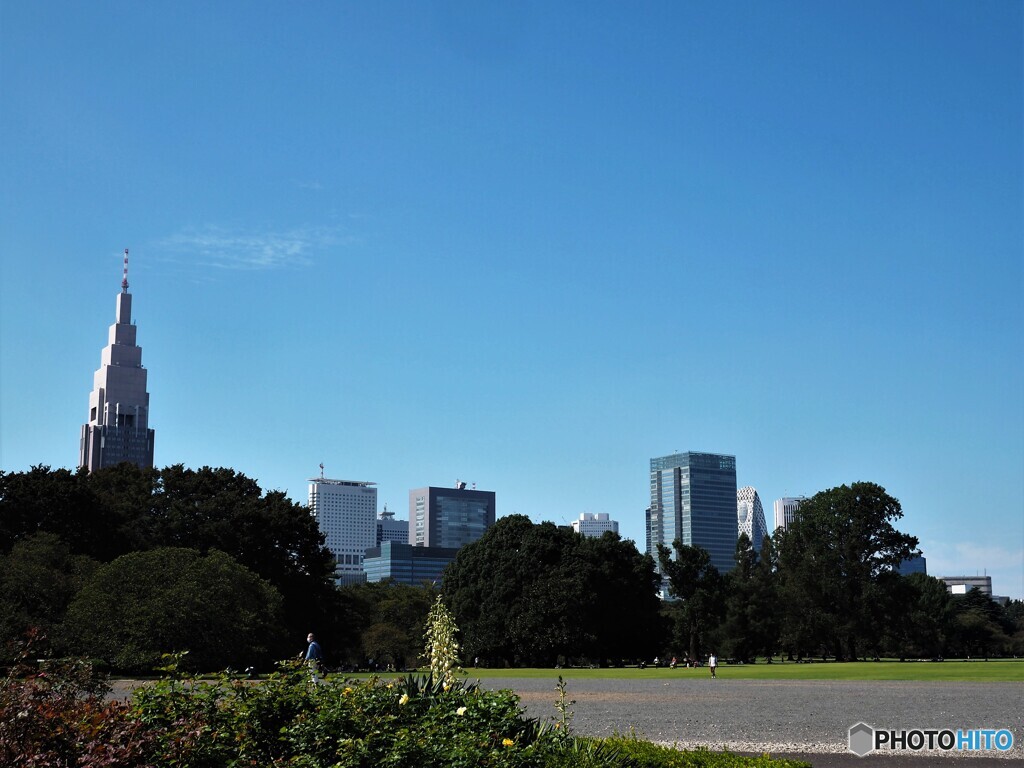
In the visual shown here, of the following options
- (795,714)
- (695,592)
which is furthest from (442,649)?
(695,592)

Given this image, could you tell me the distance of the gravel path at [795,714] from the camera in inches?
628

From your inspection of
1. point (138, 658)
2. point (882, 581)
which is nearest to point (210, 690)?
point (138, 658)

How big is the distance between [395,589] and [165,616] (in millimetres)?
60935

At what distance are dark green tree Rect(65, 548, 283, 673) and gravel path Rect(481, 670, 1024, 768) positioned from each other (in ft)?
60.7

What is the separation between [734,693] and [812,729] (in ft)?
48.8

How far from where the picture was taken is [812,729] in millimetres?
19625

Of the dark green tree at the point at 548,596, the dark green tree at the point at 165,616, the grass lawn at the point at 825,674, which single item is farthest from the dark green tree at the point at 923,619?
the dark green tree at the point at 165,616

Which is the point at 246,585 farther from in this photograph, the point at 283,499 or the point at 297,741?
the point at 297,741

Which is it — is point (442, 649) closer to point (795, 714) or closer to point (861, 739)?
point (861, 739)

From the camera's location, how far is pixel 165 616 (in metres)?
47.0

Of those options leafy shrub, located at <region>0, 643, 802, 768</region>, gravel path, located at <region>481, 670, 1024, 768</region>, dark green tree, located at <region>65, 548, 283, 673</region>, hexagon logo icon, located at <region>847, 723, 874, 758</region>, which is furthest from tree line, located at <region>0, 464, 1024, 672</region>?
leafy shrub, located at <region>0, 643, 802, 768</region>

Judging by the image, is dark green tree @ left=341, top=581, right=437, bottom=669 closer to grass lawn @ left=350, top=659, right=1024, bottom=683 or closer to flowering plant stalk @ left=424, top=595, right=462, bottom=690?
grass lawn @ left=350, top=659, right=1024, bottom=683

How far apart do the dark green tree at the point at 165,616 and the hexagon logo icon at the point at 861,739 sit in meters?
33.7

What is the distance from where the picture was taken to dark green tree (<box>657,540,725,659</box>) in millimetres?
100938
